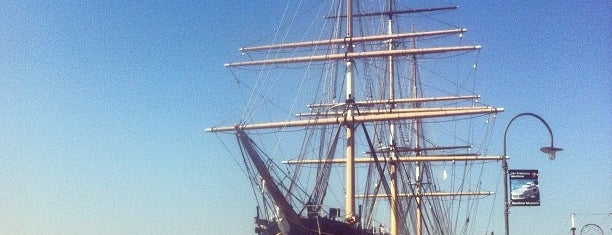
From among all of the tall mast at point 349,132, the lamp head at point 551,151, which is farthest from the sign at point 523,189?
the tall mast at point 349,132

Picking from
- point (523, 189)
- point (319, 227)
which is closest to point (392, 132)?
point (319, 227)

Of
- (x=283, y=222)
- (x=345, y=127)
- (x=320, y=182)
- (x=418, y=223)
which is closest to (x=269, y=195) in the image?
(x=283, y=222)

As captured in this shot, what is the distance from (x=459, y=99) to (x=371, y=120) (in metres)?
18.9

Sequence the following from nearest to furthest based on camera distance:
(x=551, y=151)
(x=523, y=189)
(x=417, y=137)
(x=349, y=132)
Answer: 1. (x=551, y=151)
2. (x=523, y=189)
3. (x=349, y=132)
4. (x=417, y=137)

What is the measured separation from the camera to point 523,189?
21.8m

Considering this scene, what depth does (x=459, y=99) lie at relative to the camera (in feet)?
193

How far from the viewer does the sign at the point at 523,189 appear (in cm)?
2175

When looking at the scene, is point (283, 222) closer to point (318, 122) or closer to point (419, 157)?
point (318, 122)

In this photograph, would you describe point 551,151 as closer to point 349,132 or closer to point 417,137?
point 349,132

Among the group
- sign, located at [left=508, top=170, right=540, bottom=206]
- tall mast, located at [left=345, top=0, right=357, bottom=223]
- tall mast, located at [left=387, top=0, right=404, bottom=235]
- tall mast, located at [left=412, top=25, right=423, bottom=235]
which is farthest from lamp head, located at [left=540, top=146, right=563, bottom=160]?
tall mast, located at [left=412, top=25, right=423, bottom=235]

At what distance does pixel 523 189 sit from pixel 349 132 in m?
19.5

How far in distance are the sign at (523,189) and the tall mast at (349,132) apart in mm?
15712

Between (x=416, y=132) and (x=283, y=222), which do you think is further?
(x=416, y=132)

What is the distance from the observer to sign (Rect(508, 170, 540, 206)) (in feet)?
71.4
